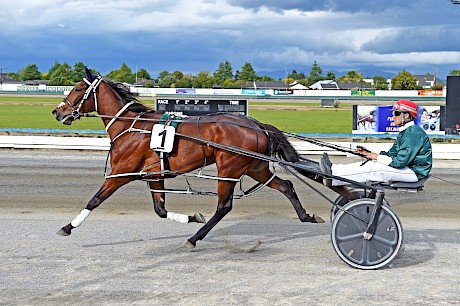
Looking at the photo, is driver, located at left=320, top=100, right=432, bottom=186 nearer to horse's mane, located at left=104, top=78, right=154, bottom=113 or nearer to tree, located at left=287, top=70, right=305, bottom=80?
horse's mane, located at left=104, top=78, right=154, bottom=113

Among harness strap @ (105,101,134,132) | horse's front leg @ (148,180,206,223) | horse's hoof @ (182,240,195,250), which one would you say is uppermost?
harness strap @ (105,101,134,132)

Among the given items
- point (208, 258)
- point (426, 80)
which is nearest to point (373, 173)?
point (208, 258)

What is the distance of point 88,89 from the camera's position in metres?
→ 7.68

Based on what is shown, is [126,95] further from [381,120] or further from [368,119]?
[368,119]

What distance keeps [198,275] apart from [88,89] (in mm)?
2702

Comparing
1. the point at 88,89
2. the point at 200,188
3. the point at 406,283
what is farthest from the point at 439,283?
the point at 200,188

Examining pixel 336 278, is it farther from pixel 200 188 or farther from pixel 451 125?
pixel 451 125

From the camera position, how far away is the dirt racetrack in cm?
562

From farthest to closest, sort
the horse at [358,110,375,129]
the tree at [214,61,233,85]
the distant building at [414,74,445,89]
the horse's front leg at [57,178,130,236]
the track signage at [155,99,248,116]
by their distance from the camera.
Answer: the distant building at [414,74,445,89], the tree at [214,61,233,85], the horse at [358,110,375,129], the track signage at [155,99,248,116], the horse's front leg at [57,178,130,236]

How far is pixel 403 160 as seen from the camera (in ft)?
21.4

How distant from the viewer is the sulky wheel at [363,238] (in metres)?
6.44

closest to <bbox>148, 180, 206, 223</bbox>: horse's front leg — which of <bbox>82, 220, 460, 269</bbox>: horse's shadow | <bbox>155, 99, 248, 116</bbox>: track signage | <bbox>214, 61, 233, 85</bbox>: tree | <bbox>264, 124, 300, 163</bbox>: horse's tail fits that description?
<bbox>82, 220, 460, 269</bbox>: horse's shadow

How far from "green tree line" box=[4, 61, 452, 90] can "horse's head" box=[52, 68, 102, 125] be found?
87191 mm

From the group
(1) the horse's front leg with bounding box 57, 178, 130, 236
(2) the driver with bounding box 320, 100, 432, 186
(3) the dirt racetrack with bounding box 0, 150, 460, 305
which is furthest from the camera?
(1) the horse's front leg with bounding box 57, 178, 130, 236
